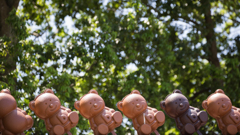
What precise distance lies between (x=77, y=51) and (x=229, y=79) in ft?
16.4

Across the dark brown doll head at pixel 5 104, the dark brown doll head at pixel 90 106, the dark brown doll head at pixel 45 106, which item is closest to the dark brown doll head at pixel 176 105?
the dark brown doll head at pixel 90 106

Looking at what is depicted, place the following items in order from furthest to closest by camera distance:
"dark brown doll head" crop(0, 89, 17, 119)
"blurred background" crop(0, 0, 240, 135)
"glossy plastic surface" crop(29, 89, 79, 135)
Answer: "blurred background" crop(0, 0, 240, 135), "glossy plastic surface" crop(29, 89, 79, 135), "dark brown doll head" crop(0, 89, 17, 119)

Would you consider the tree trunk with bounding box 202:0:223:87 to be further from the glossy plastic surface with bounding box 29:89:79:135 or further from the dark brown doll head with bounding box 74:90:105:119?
the glossy plastic surface with bounding box 29:89:79:135

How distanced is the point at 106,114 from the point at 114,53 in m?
4.12

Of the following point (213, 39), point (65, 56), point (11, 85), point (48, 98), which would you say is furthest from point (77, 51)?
point (213, 39)

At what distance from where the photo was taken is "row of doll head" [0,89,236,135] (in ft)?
15.9

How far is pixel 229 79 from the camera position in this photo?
10.5 m

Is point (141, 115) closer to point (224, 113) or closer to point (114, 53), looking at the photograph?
point (224, 113)

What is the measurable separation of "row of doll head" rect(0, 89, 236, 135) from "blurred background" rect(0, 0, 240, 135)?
275 centimetres

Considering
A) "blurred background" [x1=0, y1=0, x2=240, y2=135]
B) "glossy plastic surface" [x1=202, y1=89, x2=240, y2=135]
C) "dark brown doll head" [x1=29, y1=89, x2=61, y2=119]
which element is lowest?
"glossy plastic surface" [x1=202, y1=89, x2=240, y2=135]

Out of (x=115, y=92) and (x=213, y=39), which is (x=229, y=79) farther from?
(x=115, y=92)

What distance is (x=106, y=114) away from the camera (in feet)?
17.3

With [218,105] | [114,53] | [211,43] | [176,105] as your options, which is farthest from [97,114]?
[211,43]

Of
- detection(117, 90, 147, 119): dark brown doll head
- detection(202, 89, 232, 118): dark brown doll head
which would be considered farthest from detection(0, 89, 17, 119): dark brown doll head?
detection(202, 89, 232, 118): dark brown doll head
